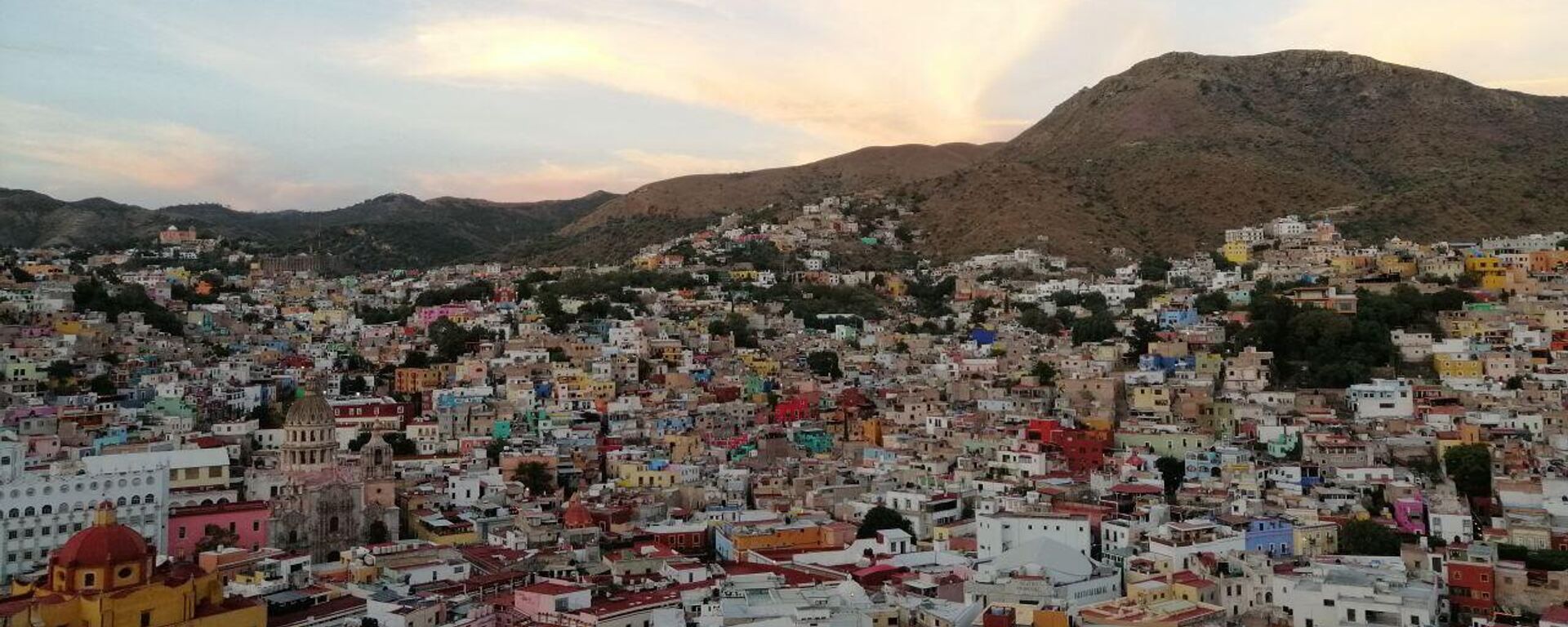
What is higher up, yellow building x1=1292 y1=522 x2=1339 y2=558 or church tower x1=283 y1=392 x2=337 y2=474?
church tower x1=283 y1=392 x2=337 y2=474

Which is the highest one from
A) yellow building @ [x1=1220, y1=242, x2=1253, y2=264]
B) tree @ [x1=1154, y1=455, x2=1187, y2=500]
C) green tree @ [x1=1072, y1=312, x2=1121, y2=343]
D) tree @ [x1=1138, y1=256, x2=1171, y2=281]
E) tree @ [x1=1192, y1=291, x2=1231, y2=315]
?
yellow building @ [x1=1220, y1=242, x2=1253, y2=264]

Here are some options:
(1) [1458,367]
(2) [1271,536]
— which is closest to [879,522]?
(2) [1271,536]

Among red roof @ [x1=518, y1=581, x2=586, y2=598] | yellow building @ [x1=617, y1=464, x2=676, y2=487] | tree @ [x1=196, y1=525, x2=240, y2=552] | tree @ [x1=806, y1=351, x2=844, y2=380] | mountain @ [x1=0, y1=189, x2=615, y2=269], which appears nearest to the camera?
red roof @ [x1=518, y1=581, x2=586, y2=598]

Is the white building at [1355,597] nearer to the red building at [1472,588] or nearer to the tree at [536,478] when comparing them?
the red building at [1472,588]

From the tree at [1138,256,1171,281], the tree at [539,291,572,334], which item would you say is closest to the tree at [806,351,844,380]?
the tree at [539,291,572,334]

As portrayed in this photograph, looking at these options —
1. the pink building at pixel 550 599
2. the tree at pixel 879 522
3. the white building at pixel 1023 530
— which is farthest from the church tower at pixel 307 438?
the white building at pixel 1023 530

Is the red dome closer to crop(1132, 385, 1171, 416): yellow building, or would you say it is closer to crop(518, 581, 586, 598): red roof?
crop(518, 581, 586, 598): red roof

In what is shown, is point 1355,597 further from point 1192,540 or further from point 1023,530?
point 1023,530
